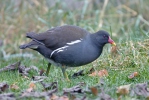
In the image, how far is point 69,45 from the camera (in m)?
6.35

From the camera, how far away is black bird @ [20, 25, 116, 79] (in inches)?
249

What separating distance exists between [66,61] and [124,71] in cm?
92

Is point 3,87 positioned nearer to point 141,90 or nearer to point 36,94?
point 36,94

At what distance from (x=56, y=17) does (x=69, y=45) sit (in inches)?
206

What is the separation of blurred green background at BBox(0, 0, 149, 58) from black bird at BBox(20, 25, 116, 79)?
Result: 4.27 meters

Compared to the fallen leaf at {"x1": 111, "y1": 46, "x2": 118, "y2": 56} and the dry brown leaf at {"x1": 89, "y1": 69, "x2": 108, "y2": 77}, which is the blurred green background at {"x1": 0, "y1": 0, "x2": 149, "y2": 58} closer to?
the fallen leaf at {"x1": 111, "y1": 46, "x2": 118, "y2": 56}

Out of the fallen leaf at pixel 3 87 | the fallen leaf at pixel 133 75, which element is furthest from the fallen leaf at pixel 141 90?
the fallen leaf at pixel 3 87

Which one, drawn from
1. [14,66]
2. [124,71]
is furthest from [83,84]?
[14,66]

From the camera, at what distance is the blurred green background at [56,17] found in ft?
37.0

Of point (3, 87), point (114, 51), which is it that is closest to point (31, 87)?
point (3, 87)

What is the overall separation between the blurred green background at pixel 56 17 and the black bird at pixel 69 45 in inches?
168

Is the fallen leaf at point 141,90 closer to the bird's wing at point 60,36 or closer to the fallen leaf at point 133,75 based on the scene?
the fallen leaf at point 133,75

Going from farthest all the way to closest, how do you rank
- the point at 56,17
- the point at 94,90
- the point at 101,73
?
the point at 56,17 → the point at 101,73 → the point at 94,90

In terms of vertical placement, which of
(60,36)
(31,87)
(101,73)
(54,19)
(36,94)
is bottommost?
(36,94)
